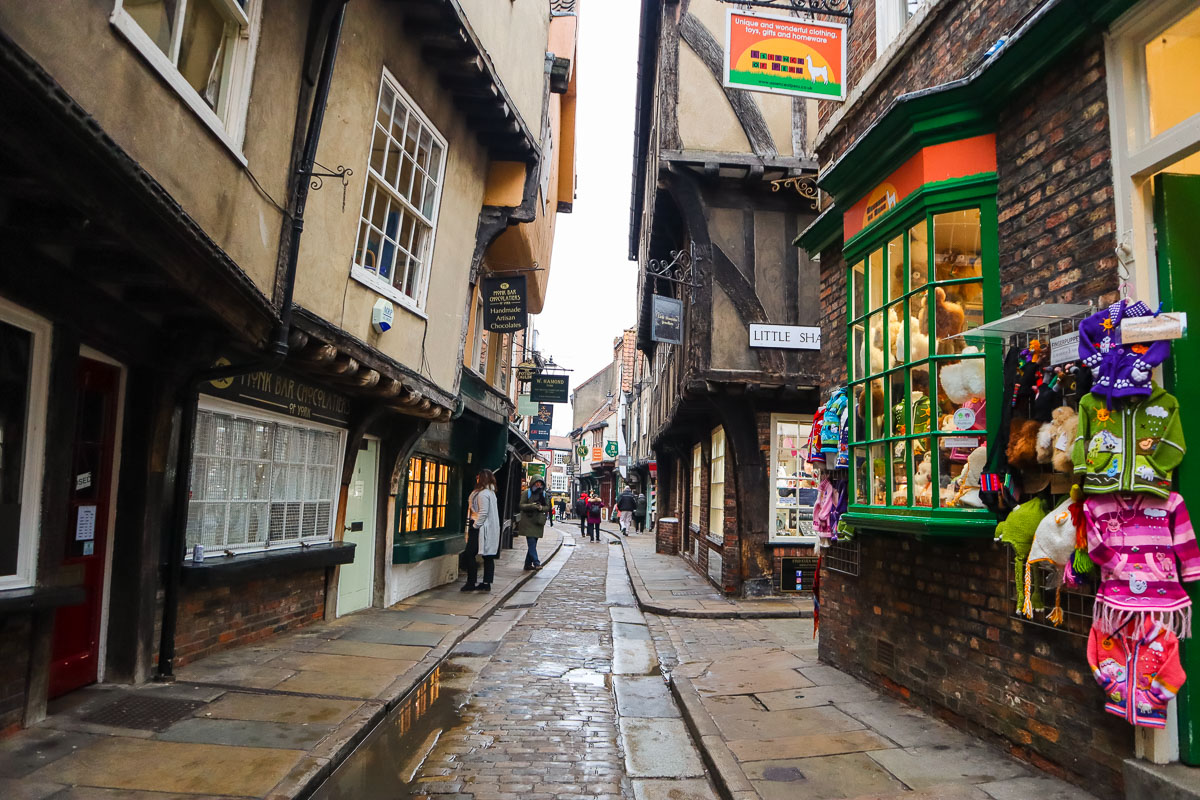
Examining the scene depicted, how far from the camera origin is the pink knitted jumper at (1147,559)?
3611 mm

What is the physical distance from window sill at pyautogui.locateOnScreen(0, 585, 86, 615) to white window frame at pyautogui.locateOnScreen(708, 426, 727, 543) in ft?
32.7

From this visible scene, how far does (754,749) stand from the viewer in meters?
5.05

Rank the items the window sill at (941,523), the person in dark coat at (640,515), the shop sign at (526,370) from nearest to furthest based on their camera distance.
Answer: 1. the window sill at (941,523)
2. the shop sign at (526,370)
3. the person in dark coat at (640,515)

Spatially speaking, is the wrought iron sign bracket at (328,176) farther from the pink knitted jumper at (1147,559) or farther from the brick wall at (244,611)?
the pink knitted jumper at (1147,559)

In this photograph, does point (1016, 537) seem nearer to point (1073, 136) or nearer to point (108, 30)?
point (1073, 136)

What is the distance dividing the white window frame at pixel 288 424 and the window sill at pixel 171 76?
249cm

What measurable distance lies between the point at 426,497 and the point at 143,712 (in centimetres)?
739

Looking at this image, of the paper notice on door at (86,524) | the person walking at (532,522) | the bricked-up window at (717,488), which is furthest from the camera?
the person walking at (532,522)

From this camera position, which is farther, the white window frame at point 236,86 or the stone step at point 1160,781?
the white window frame at point 236,86

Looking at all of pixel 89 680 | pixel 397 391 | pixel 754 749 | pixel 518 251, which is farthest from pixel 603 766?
pixel 518 251

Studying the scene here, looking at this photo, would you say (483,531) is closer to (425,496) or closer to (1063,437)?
(425,496)

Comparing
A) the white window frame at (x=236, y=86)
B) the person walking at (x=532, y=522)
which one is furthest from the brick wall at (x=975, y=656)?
the person walking at (x=532, y=522)

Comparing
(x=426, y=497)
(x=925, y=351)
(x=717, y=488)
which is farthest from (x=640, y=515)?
(x=925, y=351)

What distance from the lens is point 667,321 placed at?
42.7 feet
